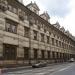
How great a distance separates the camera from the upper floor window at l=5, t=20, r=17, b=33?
2780 cm

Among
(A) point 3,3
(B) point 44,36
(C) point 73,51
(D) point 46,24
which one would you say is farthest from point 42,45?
(C) point 73,51

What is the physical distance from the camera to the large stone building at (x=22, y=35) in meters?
26.8

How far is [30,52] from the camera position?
34031mm

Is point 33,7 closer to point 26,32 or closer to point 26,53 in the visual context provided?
point 26,32

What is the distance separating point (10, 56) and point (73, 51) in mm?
55913

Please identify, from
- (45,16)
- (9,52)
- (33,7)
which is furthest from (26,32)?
(45,16)

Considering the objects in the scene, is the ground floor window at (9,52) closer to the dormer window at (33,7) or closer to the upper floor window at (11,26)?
the upper floor window at (11,26)

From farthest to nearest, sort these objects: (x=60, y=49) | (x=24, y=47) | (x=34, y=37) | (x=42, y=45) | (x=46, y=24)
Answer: (x=60, y=49)
(x=46, y=24)
(x=42, y=45)
(x=34, y=37)
(x=24, y=47)

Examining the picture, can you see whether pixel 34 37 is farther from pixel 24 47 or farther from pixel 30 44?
pixel 24 47

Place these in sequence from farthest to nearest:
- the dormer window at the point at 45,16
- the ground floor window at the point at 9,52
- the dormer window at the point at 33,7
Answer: the dormer window at the point at 45,16 < the dormer window at the point at 33,7 < the ground floor window at the point at 9,52

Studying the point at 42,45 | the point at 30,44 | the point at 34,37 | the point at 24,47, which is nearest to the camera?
the point at 24,47

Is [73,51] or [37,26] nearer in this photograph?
[37,26]

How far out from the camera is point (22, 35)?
104 feet

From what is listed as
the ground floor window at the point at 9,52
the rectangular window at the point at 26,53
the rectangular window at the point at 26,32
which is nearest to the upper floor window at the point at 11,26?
the ground floor window at the point at 9,52
